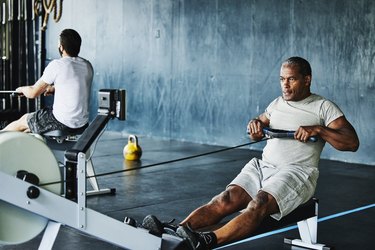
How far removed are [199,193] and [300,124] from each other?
1.75 m

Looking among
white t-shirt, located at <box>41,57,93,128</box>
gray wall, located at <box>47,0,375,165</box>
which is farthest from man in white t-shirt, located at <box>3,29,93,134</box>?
gray wall, located at <box>47,0,375,165</box>

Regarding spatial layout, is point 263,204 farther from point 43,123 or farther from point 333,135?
point 43,123

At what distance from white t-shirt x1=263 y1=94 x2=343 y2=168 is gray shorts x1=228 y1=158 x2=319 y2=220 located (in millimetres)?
44

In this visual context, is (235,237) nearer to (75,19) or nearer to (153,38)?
(153,38)

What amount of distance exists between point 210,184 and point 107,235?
2612 millimetres

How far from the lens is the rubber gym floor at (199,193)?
360 cm

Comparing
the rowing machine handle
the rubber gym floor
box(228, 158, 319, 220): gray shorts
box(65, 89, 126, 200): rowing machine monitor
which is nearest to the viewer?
box(65, 89, 126, 200): rowing machine monitor

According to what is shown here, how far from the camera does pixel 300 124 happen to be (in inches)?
128

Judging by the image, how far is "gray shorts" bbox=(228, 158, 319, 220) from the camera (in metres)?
3.03

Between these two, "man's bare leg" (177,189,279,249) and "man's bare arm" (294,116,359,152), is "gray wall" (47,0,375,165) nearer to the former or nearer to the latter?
"man's bare arm" (294,116,359,152)

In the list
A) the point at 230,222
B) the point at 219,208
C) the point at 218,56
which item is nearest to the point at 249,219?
the point at 230,222

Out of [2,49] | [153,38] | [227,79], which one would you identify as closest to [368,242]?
[227,79]

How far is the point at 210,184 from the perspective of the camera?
5.22 m

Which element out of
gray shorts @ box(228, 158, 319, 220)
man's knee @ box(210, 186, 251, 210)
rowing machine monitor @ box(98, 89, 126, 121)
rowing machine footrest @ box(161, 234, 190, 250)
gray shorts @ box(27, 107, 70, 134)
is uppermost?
rowing machine monitor @ box(98, 89, 126, 121)
